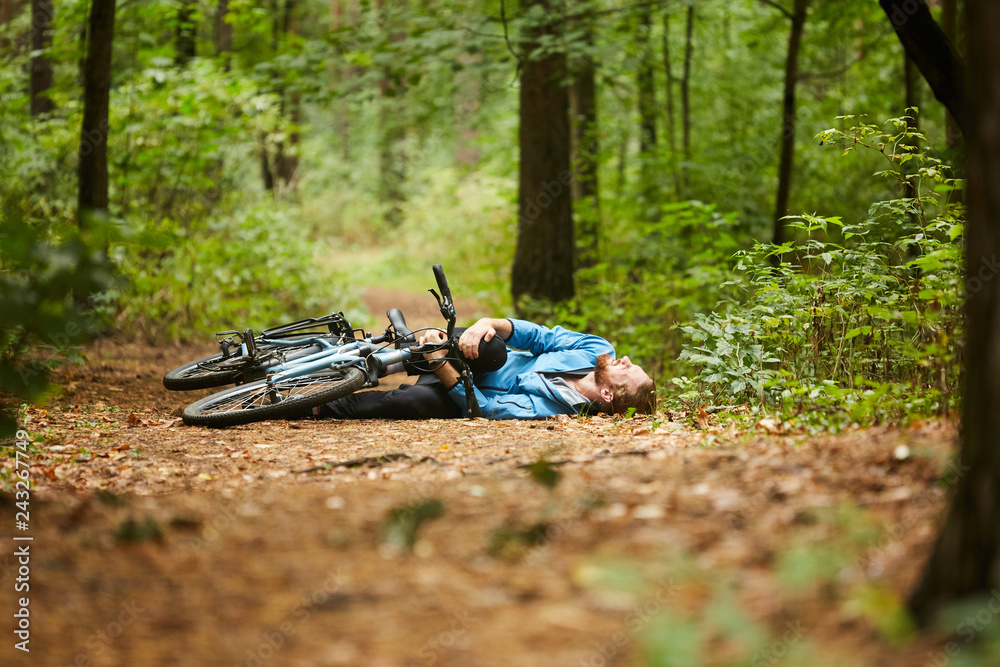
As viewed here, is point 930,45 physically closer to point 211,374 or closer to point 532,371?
point 532,371

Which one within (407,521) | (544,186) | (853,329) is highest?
(544,186)

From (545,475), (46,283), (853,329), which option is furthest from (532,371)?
(46,283)

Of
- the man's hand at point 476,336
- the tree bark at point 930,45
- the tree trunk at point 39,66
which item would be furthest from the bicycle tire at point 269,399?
the tree trunk at point 39,66

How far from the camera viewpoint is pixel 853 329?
14.2 feet

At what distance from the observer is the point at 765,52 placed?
51.2ft

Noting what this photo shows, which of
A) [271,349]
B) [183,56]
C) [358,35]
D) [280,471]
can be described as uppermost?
[183,56]

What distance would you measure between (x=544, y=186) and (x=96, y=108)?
501cm

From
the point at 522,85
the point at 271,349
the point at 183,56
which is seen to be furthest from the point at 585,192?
the point at 271,349

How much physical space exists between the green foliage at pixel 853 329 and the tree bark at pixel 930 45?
0.79 m

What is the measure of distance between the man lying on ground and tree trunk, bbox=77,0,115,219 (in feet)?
12.9

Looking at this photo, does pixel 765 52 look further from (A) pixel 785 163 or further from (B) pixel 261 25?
(B) pixel 261 25

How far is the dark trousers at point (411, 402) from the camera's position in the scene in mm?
5250

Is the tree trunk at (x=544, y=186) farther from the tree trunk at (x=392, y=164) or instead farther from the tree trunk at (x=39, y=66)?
the tree trunk at (x=392, y=164)

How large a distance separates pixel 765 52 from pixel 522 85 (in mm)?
8844
